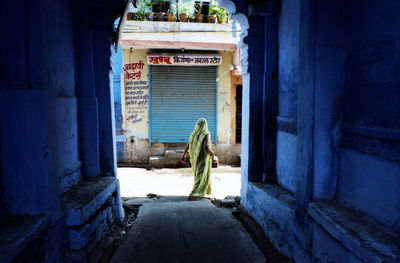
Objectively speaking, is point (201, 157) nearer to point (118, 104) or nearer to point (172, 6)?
point (118, 104)

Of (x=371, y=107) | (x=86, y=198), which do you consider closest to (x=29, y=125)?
(x=86, y=198)

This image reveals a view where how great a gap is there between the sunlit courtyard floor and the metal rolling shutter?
1.47 metres

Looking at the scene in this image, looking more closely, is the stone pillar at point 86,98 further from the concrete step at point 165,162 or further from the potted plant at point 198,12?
the potted plant at point 198,12

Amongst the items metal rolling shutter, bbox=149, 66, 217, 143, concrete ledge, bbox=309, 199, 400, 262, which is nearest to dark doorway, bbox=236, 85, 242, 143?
metal rolling shutter, bbox=149, 66, 217, 143

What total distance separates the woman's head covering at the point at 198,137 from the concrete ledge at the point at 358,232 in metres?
3.66

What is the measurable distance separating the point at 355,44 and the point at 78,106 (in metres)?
3.37

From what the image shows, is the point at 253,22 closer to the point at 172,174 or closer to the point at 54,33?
the point at 54,33

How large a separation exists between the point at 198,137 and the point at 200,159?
19.3 inches

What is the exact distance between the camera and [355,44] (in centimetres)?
253

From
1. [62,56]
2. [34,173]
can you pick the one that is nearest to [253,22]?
Result: [62,56]

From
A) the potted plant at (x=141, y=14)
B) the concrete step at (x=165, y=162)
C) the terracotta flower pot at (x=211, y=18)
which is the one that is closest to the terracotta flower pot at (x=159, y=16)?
the potted plant at (x=141, y=14)

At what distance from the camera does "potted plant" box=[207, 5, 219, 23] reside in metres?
9.88

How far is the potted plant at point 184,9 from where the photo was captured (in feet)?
32.2

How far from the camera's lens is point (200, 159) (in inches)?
247
